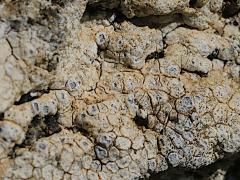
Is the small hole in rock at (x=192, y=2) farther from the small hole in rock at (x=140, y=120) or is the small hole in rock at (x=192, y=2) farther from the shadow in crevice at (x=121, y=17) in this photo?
the small hole in rock at (x=140, y=120)

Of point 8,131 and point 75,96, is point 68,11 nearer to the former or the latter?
point 75,96

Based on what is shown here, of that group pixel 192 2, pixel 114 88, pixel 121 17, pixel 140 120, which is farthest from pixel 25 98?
pixel 192 2

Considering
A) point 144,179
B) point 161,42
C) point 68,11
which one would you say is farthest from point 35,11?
point 144,179

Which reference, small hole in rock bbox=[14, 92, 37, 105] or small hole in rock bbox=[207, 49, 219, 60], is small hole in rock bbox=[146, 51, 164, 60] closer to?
small hole in rock bbox=[207, 49, 219, 60]

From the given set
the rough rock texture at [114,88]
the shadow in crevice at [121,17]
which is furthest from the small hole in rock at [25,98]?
the shadow in crevice at [121,17]

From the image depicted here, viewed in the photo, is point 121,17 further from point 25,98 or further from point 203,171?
point 203,171

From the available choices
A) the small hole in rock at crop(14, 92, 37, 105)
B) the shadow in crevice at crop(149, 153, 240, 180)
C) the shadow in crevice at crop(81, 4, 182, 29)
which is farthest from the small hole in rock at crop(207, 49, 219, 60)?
the small hole in rock at crop(14, 92, 37, 105)

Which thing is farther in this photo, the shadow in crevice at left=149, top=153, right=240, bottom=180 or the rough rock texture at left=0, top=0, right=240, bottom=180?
the shadow in crevice at left=149, top=153, right=240, bottom=180

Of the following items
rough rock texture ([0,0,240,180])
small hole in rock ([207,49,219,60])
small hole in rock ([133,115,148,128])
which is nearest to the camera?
rough rock texture ([0,0,240,180])

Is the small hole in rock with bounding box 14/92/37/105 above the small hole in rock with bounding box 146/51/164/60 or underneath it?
underneath

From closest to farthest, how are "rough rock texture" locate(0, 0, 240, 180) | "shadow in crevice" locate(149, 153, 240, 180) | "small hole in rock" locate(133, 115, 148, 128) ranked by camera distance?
"rough rock texture" locate(0, 0, 240, 180) → "small hole in rock" locate(133, 115, 148, 128) → "shadow in crevice" locate(149, 153, 240, 180)
